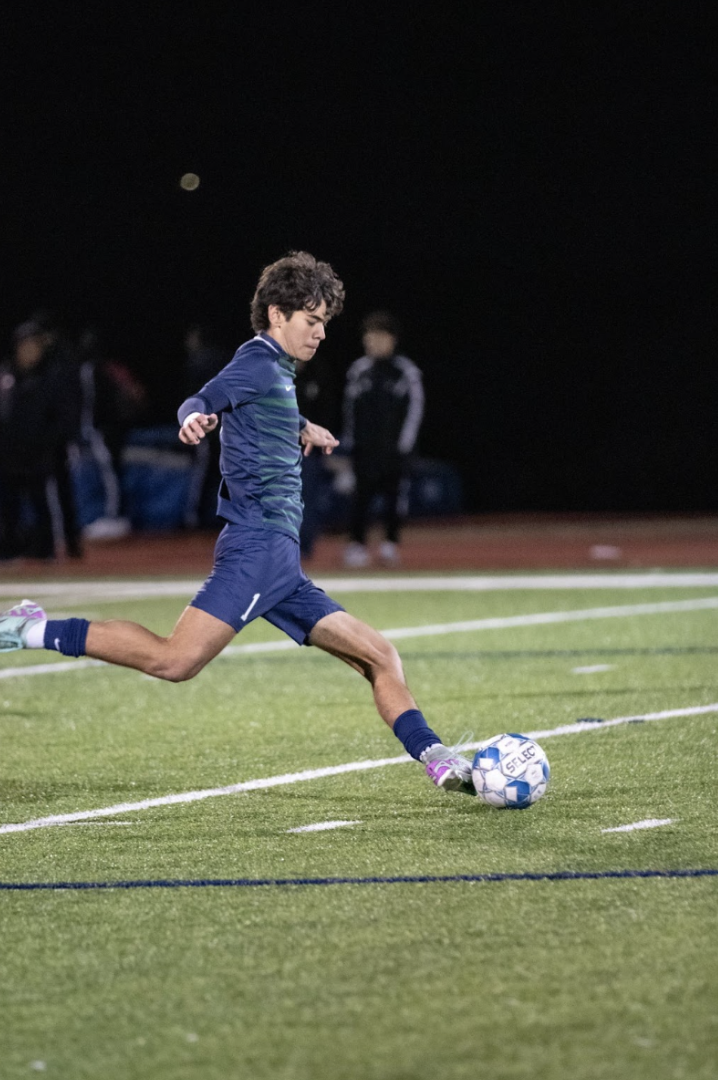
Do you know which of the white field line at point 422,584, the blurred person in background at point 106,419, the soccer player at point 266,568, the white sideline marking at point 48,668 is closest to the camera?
the soccer player at point 266,568

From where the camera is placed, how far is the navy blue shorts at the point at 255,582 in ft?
22.4

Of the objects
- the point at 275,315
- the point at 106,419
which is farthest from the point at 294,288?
the point at 106,419

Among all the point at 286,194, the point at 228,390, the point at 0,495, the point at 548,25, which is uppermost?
the point at 548,25

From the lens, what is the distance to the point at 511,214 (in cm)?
2556

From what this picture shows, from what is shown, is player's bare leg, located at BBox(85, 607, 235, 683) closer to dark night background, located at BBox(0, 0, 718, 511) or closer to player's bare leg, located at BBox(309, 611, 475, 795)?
player's bare leg, located at BBox(309, 611, 475, 795)

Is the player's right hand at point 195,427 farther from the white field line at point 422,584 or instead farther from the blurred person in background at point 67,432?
the blurred person in background at point 67,432

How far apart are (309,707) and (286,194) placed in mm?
16719

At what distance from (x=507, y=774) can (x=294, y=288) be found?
2.03 meters

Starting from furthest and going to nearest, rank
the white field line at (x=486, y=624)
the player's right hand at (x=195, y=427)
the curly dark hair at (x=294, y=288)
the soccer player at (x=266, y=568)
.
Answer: the white field line at (x=486, y=624) → the curly dark hair at (x=294, y=288) → the soccer player at (x=266, y=568) → the player's right hand at (x=195, y=427)

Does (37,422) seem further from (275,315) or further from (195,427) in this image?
(195,427)

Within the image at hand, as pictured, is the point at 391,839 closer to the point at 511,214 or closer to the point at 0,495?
the point at 0,495

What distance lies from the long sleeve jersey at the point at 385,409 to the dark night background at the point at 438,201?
24.5ft

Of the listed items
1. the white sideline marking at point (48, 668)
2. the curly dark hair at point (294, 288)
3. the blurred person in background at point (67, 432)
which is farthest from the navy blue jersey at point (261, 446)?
the blurred person in background at point (67, 432)

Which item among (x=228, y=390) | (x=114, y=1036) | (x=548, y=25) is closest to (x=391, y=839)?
(x=228, y=390)
